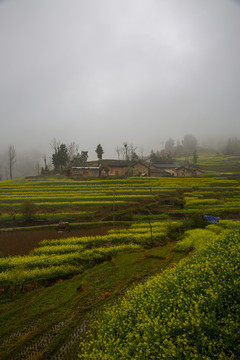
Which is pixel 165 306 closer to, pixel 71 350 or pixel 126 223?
pixel 71 350

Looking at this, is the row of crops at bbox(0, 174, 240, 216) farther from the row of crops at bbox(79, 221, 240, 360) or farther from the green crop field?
the row of crops at bbox(79, 221, 240, 360)

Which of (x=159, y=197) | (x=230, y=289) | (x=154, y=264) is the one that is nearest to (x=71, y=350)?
(x=230, y=289)

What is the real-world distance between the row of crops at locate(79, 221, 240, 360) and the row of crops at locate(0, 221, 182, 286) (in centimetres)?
590

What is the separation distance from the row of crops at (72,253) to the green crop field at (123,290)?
7cm

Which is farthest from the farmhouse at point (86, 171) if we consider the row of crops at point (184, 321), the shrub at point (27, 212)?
the row of crops at point (184, 321)

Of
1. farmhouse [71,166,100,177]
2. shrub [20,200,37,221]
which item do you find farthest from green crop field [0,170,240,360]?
farmhouse [71,166,100,177]

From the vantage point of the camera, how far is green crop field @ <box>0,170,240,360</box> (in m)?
4.25

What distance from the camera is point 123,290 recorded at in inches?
350

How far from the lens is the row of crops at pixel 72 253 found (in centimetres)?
1105

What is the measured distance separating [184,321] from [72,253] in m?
10.8

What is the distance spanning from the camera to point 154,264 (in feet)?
38.6

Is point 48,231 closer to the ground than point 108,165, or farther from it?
closer to the ground

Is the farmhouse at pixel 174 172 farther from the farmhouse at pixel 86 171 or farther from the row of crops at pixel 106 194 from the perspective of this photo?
the farmhouse at pixel 86 171

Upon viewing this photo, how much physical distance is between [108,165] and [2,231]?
33.9 m
